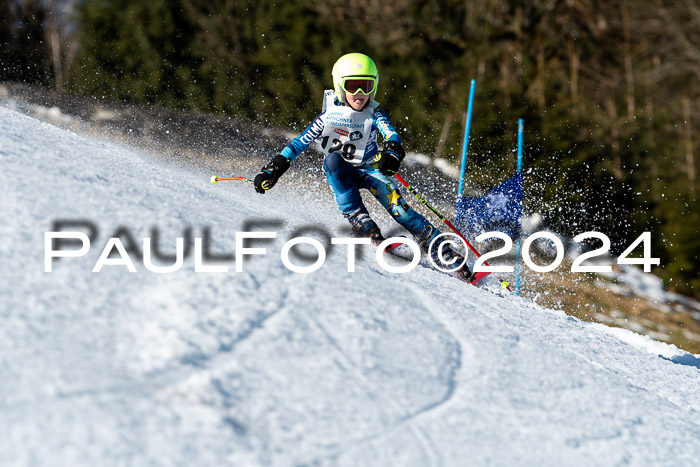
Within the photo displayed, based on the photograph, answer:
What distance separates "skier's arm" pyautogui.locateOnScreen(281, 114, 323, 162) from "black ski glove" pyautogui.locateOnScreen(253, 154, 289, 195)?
103 mm

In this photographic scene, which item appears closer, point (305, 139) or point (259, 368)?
point (259, 368)

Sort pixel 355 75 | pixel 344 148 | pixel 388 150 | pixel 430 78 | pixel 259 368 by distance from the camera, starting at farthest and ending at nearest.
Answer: pixel 430 78, pixel 344 148, pixel 388 150, pixel 355 75, pixel 259 368

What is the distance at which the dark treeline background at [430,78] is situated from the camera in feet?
33.8

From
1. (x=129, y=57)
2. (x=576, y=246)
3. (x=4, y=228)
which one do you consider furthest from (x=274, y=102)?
(x=4, y=228)

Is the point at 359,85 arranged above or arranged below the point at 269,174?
above

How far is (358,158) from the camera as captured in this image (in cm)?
522

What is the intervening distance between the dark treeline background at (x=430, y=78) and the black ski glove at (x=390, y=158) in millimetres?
5333

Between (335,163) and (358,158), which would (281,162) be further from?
(358,158)

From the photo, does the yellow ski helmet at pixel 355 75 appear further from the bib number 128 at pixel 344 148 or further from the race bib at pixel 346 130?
the bib number 128 at pixel 344 148

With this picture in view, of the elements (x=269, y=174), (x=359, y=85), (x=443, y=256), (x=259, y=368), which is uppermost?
(x=359, y=85)

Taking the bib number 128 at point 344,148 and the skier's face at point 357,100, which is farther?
the bib number 128 at point 344,148

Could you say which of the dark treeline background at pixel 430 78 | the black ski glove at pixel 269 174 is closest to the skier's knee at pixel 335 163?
the black ski glove at pixel 269 174

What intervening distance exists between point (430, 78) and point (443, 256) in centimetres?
937

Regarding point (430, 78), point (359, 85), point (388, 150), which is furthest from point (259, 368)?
point (430, 78)
